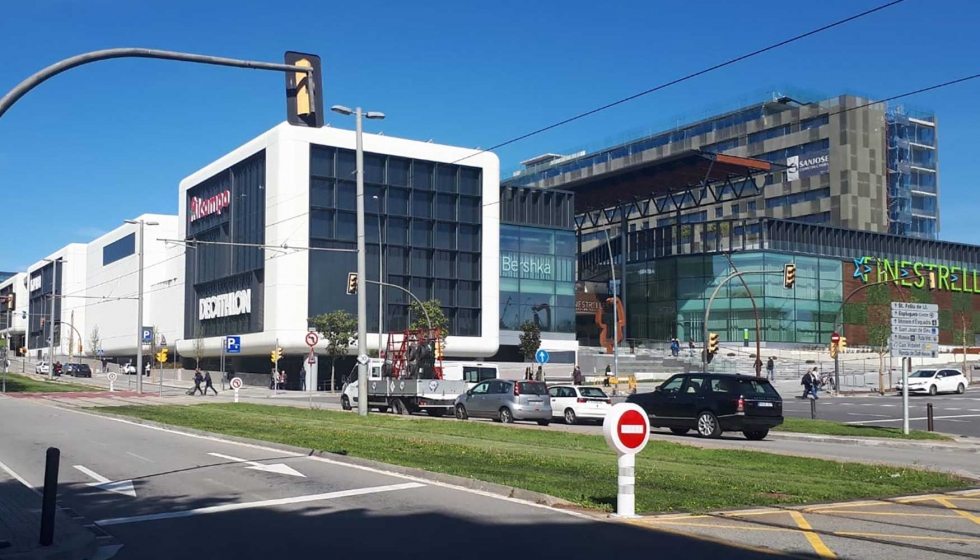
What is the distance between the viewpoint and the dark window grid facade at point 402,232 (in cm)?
6831

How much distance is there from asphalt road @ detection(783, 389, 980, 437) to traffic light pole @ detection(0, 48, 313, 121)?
22830mm

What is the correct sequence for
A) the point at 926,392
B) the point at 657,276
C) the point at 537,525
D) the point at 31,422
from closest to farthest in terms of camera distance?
the point at 537,525, the point at 31,422, the point at 926,392, the point at 657,276

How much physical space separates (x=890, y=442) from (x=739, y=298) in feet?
200

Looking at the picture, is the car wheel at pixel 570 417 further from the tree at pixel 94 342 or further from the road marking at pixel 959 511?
the tree at pixel 94 342

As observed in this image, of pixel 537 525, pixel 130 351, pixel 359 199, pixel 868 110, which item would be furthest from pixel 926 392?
pixel 130 351

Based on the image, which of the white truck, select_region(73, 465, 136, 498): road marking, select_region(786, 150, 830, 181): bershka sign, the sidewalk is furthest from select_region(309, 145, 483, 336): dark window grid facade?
the sidewalk

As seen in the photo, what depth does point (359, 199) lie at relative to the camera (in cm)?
3144

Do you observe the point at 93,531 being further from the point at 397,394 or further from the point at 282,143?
the point at 282,143

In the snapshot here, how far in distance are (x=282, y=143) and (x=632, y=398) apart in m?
46.1

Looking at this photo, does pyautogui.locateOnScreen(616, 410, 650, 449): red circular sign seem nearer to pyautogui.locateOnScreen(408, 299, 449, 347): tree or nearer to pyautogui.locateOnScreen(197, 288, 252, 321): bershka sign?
pyautogui.locateOnScreen(408, 299, 449, 347): tree

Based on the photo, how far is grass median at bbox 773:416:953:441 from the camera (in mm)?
25323

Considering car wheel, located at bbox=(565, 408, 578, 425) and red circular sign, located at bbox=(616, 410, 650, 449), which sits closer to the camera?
red circular sign, located at bbox=(616, 410, 650, 449)

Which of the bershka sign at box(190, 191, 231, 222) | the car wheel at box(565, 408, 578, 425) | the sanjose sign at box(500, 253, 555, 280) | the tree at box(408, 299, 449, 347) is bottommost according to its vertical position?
the car wheel at box(565, 408, 578, 425)

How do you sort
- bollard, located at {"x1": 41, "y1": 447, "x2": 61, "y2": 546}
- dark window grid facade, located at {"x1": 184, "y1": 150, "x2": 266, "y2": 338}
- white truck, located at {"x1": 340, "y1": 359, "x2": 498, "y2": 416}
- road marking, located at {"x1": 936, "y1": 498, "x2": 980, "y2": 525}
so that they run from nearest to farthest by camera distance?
1. bollard, located at {"x1": 41, "y1": 447, "x2": 61, "y2": 546}
2. road marking, located at {"x1": 936, "y1": 498, "x2": 980, "y2": 525}
3. white truck, located at {"x1": 340, "y1": 359, "x2": 498, "y2": 416}
4. dark window grid facade, located at {"x1": 184, "y1": 150, "x2": 266, "y2": 338}
